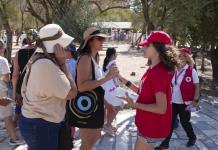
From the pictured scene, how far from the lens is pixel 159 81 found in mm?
3922

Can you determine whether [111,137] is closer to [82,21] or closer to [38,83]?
[38,83]

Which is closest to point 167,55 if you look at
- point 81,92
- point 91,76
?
point 91,76

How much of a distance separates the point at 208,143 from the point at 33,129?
4.13 m

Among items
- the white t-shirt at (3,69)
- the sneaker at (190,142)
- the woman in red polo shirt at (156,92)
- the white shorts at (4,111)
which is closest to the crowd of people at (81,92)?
the woman in red polo shirt at (156,92)

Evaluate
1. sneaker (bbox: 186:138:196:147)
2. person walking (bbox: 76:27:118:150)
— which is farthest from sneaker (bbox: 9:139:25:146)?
sneaker (bbox: 186:138:196:147)

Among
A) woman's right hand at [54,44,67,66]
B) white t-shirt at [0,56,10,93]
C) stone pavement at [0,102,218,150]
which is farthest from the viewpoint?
stone pavement at [0,102,218,150]

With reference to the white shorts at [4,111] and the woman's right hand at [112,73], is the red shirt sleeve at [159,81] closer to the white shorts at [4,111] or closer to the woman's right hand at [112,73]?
the woman's right hand at [112,73]

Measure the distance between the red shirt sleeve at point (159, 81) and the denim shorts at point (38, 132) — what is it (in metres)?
0.96

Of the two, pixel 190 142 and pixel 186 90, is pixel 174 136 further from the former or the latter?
pixel 186 90

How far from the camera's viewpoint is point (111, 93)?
7344 millimetres

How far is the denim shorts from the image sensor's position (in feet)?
11.7

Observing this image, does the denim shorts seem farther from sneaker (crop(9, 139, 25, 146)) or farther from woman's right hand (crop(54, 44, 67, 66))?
sneaker (crop(9, 139, 25, 146))

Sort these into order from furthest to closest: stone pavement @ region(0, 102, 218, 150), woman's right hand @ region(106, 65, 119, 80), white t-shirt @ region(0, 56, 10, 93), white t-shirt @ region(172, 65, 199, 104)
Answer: stone pavement @ region(0, 102, 218, 150) → white t-shirt @ region(172, 65, 199, 104) → white t-shirt @ region(0, 56, 10, 93) → woman's right hand @ region(106, 65, 119, 80)

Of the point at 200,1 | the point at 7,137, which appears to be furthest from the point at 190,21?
the point at 7,137
